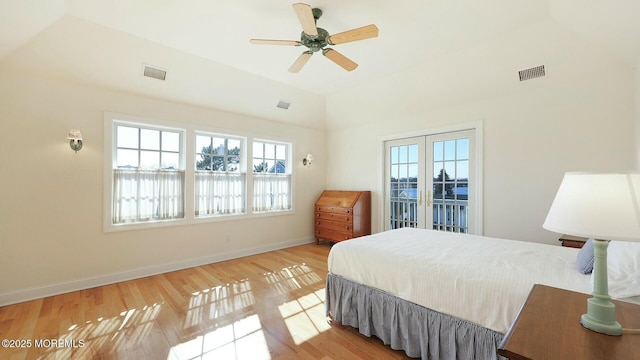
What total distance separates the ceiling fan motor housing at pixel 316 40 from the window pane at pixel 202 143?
8.46ft

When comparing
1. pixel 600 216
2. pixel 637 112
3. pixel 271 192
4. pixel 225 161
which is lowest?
pixel 271 192

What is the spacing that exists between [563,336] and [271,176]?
15.5ft

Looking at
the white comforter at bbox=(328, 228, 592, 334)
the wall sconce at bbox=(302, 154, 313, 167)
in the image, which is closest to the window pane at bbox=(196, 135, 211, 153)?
the wall sconce at bbox=(302, 154, 313, 167)

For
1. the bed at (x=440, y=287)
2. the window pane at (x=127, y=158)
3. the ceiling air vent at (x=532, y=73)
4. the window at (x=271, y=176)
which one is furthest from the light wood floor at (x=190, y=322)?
the ceiling air vent at (x=532, y=73)

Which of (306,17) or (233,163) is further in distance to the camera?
(233,163)

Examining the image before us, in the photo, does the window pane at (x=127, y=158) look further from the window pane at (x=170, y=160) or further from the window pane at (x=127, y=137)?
the window pane at (x=170, y=160)

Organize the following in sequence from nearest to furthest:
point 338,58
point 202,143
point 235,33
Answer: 1. point 338,58
2. point 235,33
3. point 202,143

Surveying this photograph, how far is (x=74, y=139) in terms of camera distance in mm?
3201

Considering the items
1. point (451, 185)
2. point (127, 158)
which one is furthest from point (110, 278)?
point (451, 185)

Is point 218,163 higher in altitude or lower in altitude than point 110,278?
higher

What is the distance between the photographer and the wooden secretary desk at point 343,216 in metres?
5.07

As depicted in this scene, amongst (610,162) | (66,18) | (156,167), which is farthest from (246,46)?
(610,162)

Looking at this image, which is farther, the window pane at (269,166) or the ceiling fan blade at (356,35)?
the window pane at (269,166)

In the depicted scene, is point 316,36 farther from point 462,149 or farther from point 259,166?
point 259,166
